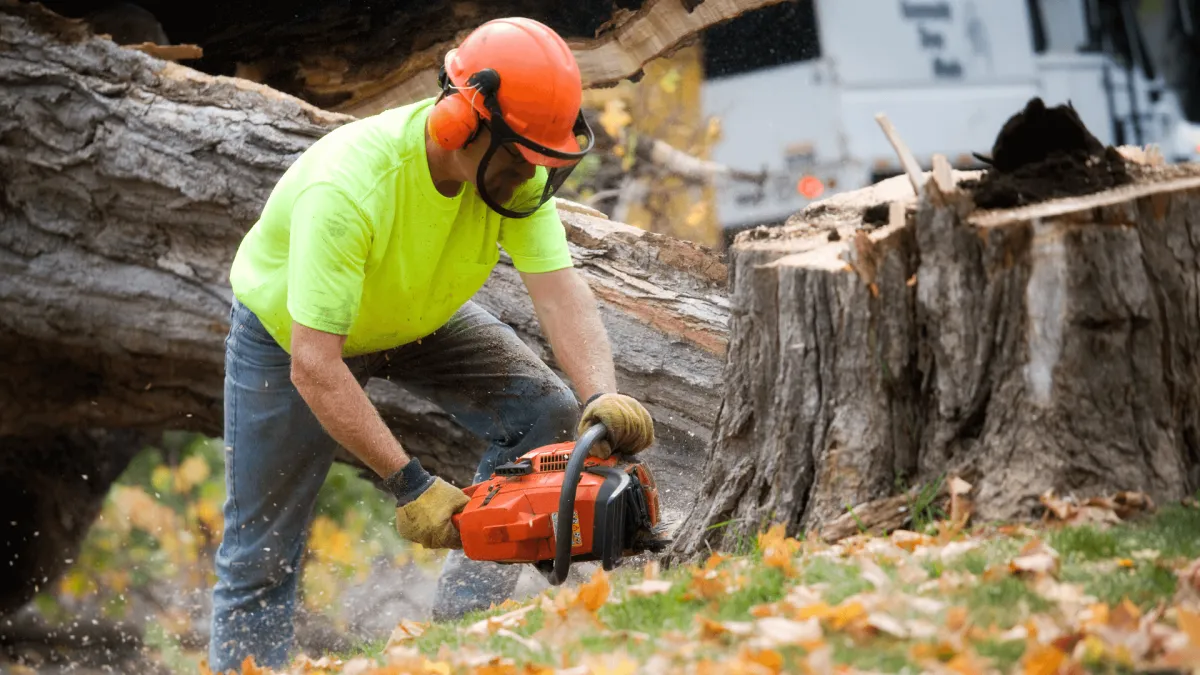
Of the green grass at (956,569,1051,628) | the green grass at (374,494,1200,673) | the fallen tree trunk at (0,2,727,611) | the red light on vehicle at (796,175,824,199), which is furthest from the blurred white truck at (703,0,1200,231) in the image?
the green grass at (956,569,1051,628)

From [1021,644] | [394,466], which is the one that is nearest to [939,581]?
[1021,644]

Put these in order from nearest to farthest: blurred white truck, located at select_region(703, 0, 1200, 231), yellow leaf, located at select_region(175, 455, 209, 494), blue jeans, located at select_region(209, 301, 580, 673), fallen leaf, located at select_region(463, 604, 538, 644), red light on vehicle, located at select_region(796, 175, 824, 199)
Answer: fallen leaf, located at select_region(463, 604, 538, 644) → blue jeans, located at select_region(209, 301, 580, 673) → blurred white truck, located at select_region(703, 0, 1200, 231) → red light on vehicle, located at select_region(796, 175, 824, 199) → yellow leaf, located at select_region(175, 455, 209, 494)

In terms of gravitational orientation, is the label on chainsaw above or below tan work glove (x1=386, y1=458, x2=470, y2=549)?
below

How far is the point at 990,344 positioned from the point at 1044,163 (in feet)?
1.71

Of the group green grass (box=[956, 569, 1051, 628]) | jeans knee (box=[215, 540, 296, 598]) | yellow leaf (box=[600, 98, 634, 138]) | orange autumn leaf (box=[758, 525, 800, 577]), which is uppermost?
yellow leaf (box=[600, 98, 634, 138])

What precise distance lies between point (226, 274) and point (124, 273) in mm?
523

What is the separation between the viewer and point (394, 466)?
11.3 ft

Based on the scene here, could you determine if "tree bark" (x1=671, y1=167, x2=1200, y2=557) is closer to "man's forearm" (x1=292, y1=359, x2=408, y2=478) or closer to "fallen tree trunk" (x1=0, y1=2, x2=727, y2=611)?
"man's forearm" (x1=292, y1=359, x2=408, y2=478)

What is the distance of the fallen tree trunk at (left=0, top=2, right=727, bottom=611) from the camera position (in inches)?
183

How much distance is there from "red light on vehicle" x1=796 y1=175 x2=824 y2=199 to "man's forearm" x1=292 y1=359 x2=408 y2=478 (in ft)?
18.1

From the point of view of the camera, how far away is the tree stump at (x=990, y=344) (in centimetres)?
266

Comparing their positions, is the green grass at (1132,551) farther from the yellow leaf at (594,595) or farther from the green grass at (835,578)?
the yellow leaf at (594,595)

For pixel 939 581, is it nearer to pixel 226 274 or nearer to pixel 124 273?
pixel 226 274

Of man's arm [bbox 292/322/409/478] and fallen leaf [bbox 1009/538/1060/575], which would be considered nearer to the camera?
fallen leaf [bbox 1009/538/1060/575]
